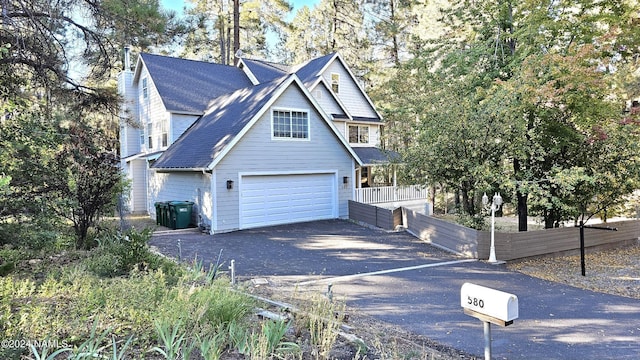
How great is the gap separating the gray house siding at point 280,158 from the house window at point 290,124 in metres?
0.19

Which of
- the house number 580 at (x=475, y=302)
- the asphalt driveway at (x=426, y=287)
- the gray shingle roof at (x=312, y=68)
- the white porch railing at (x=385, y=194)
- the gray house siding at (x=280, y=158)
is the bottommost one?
the asphalt driveway at (x=426, y=287)

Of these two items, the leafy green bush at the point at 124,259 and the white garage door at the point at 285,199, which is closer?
the leafy green bush at the point at 124,259

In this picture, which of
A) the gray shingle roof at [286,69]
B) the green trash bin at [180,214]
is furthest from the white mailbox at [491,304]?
the gray shingle roof at [286,69]

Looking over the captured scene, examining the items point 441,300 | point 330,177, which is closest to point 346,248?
point 441,300

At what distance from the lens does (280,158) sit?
1584cm

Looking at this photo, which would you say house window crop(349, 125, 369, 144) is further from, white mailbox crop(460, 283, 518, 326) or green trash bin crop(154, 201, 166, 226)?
white mailbox crop(460, 283, 518, 326)

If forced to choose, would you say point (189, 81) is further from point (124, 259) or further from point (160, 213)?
→ point (124, 259)

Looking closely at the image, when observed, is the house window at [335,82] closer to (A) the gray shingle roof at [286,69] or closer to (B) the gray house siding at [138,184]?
(A) the gray shingle roof at [286,69]

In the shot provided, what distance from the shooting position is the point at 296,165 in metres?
16.2

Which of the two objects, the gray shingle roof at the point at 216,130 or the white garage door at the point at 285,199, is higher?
the gray shingle roof at the point at 216,130

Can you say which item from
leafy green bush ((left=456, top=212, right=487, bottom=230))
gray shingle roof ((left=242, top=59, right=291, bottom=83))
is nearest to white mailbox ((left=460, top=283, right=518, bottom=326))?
leafy green bush ((left=456, top=212, right=487, bottom=230))

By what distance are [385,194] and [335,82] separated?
756 cm

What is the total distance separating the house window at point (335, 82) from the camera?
23656 mm

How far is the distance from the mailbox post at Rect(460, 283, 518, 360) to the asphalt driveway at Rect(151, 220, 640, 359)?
2.15 m
